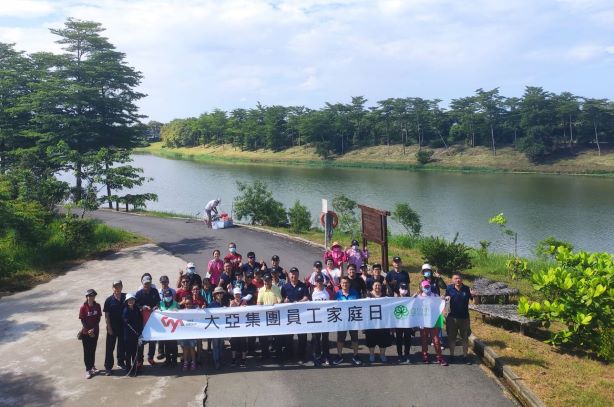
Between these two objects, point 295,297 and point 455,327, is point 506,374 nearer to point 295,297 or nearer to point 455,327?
point 455,327

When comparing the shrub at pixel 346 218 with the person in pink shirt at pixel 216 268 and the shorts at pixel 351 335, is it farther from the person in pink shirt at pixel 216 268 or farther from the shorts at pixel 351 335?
the shorts at pixel 351 335

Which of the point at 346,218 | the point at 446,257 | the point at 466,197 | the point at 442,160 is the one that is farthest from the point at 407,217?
the point at 442,160

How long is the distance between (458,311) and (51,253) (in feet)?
43.7

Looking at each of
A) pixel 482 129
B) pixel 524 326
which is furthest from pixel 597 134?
pixel 524 326

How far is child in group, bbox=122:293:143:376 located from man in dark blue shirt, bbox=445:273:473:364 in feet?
17.5

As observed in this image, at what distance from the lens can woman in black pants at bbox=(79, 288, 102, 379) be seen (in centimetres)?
806

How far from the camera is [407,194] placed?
142 feet

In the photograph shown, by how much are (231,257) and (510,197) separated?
37578 mm

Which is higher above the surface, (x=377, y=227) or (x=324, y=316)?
(x=377, y=227)

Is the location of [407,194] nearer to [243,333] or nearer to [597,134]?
[243,333]

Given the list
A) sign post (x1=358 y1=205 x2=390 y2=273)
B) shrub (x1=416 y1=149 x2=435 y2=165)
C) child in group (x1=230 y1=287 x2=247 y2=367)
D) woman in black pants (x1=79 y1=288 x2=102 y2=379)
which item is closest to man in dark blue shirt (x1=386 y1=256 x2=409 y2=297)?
child in group (x1=230 y1=287 x2=247 y2=367)

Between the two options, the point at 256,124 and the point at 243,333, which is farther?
the point at 256,124

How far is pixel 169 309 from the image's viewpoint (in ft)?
27.9

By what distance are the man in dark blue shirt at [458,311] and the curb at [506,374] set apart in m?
0.40
